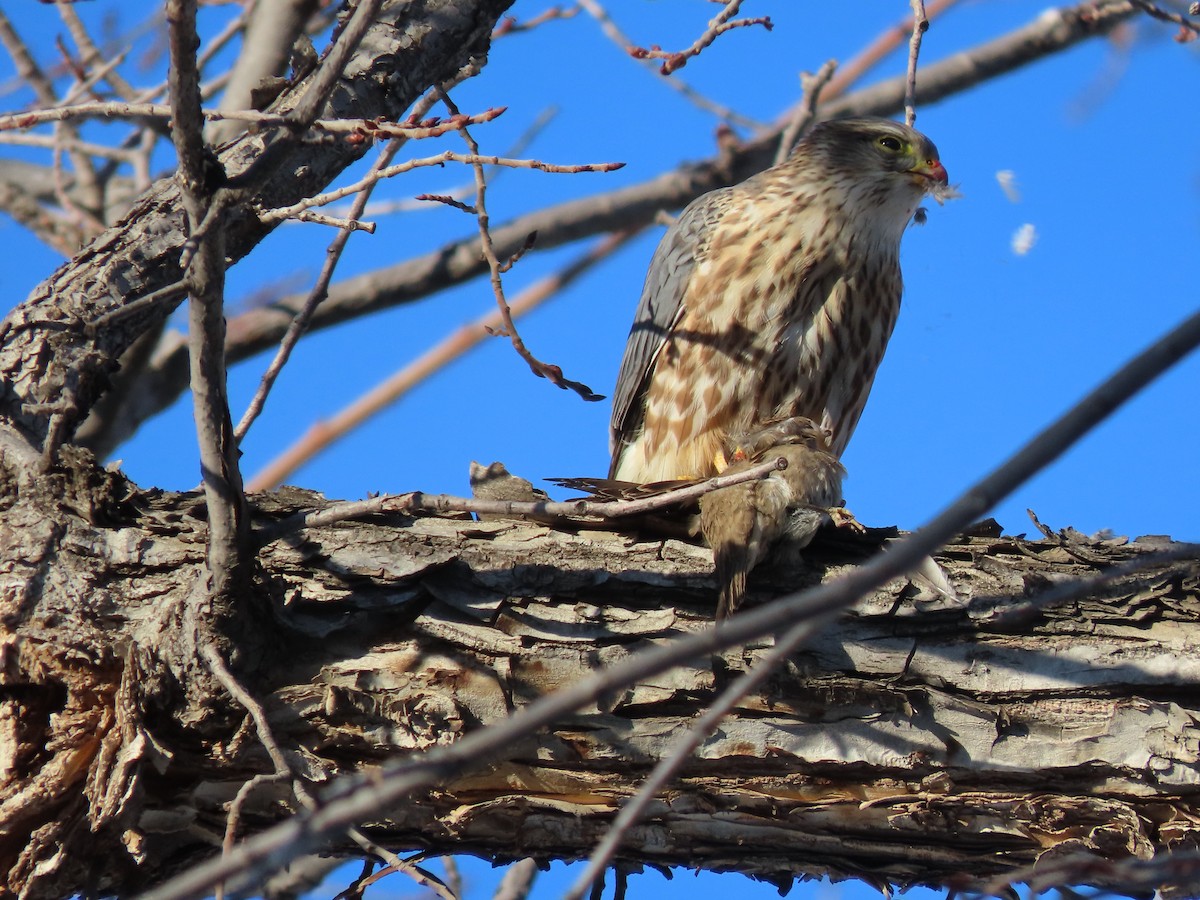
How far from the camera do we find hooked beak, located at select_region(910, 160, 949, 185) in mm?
4309

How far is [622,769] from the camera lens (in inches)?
99.9

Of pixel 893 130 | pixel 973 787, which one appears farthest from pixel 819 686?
pixel 893 130

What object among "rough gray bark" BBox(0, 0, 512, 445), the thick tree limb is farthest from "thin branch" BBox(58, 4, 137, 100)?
"rough gray bark" BBox(0, 0, 512, 445)

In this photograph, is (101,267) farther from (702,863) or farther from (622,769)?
(702,863)

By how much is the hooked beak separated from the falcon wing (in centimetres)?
62

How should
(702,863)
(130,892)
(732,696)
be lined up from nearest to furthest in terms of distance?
(732,696)
(130,892)
(702,863)

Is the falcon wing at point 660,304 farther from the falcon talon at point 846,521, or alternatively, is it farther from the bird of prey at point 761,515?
the falcon talon at point 846,521

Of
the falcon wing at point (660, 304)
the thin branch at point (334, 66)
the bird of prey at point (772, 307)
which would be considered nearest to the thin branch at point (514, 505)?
the thin branch at point (334, 66)

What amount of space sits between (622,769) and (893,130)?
2.74m

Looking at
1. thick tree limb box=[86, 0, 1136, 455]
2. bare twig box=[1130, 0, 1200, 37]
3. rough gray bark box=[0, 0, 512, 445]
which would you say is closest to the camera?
rough gray bark box=[0, 0, 512, 445]

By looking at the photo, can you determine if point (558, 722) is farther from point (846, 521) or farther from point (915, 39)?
point (915, 39)

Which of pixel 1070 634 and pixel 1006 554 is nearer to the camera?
pixel 1070 634

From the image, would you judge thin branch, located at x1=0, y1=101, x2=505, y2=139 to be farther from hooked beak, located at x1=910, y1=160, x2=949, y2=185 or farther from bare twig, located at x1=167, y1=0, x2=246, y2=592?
hooked beak, located at x1=910, y1=160, x2=949, y2=185

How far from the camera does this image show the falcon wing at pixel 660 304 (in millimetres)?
4137
